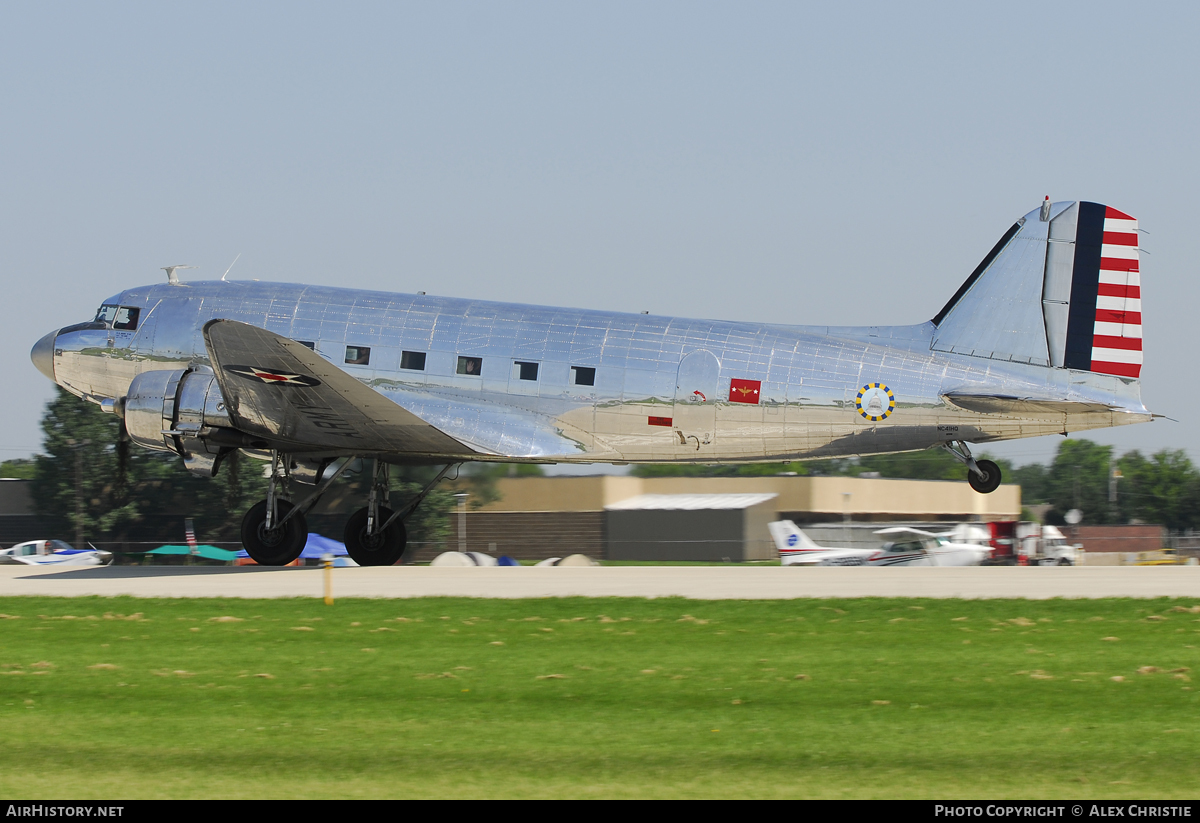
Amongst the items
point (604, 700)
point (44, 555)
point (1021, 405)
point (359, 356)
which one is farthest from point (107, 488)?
point (604, 700)

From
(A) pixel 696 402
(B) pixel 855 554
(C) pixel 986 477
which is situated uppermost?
(A) pixel 696 402

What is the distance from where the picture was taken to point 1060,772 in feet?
26.1

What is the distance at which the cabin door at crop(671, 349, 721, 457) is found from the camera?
20.1 m

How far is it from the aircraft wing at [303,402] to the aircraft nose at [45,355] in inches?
215

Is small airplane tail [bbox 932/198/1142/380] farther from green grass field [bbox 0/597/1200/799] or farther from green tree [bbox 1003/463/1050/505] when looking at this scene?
green tree [bbox 1003/463/1050/505]

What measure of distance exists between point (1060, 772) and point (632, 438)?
1287 centimetres

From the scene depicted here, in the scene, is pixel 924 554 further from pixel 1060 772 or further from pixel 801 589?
pixel 1060 772

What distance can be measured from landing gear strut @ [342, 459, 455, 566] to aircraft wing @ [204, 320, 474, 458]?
54.3 inches

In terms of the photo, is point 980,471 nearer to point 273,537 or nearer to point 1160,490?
point 273,537

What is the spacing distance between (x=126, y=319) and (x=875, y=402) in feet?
45.4

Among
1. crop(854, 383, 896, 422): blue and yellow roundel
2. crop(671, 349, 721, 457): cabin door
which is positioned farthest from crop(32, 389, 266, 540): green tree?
crop(854, 383, 896, 422): blue and yellow roundel

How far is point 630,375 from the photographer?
803 inches

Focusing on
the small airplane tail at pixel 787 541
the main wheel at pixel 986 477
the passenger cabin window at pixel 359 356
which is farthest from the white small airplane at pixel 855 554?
the passenger cabin window at pixel 359 356

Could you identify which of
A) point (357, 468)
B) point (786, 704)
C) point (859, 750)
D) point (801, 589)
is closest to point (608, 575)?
point (801, 589)
